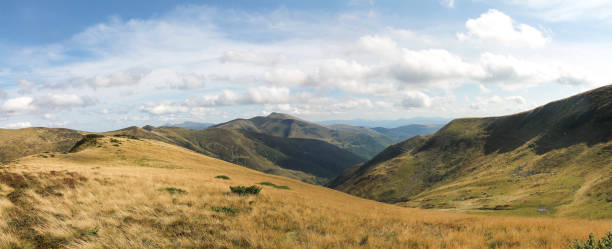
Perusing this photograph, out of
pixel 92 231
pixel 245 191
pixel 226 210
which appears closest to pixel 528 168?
pixel 245 191

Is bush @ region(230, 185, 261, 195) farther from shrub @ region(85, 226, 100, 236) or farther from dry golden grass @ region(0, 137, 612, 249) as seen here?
shrub @ region(85, 226, 100, 236)

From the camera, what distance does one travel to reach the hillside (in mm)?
57562

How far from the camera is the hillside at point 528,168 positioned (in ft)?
189

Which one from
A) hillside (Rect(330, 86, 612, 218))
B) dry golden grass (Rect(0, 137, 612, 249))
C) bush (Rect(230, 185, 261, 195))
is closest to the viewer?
dry golden grass (Rect(0, 137, 612, 249))

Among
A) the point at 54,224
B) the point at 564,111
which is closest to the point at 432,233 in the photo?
the point at 54,224

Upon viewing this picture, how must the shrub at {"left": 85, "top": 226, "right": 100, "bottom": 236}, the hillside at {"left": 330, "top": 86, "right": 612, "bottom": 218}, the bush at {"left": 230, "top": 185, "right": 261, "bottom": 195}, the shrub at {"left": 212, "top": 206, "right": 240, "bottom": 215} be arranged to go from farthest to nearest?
the hillside at {"left": 330, "top": 86, "right": 612, "bottom": 218} → the bush at {"left": 230, "top": 185, "right": 261, "bottom": 195} → the shrub at {"left": 212, "top": 206, "right": 240, "bottom": 215} → the shrub at {"left": 85, "top": 226, "right": 100, "bottom": 236}

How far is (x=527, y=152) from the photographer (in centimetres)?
12569

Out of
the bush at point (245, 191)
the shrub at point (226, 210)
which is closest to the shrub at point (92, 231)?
the shrub at point (226, 210)

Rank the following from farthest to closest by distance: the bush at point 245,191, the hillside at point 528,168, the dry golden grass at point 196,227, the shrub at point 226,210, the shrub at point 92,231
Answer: the hillside at point 528,168
the bush at point 245,191
the shrub at point 226,210
the shrub at point 92,231
the dry golden grass at point 196,227

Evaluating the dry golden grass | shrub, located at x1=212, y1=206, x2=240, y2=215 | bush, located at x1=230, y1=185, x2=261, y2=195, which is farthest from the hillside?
shrub, located at x1=212, y1=206, x2=240, y2=215

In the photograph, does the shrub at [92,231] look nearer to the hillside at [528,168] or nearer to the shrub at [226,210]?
the shrub at [226,210]

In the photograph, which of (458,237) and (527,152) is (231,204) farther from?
(527,152)

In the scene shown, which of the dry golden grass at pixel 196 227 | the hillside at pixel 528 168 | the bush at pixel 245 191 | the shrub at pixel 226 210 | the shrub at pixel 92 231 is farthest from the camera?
the hillside at pixel 528 168

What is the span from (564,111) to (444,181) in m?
74.6
